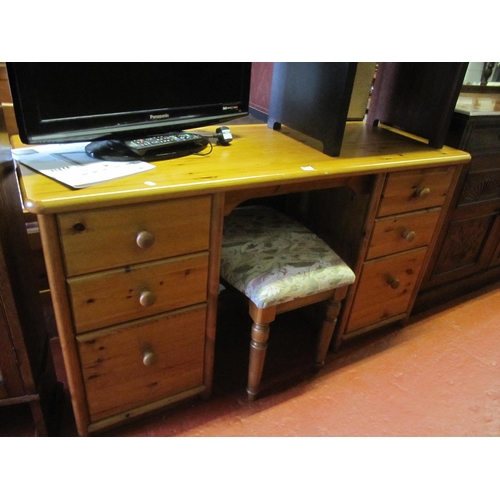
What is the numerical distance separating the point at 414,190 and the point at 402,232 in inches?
5.6

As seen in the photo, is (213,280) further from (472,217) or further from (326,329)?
(472,217)

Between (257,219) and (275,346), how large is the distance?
0.49 m

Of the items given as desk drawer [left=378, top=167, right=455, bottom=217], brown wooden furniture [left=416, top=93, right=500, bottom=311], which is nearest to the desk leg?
desk drawer [left=378, top=167, right=455, bottom=217]

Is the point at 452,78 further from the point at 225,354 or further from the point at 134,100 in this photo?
the point at 225,354

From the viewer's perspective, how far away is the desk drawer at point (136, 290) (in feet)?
2.83

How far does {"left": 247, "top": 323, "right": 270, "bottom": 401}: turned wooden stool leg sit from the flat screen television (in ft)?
1.68

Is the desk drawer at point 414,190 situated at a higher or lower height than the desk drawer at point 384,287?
higher

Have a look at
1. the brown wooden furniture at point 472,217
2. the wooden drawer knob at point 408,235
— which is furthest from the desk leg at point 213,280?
the brown wooden furniture at point 472,217

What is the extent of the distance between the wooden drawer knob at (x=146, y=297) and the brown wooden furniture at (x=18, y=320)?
0.26m

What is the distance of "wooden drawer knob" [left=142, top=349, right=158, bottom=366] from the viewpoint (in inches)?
39.1

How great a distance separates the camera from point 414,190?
1.23 metres

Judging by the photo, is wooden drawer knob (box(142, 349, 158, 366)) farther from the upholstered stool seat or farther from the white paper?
the white paper

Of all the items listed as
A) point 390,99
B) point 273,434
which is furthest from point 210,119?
point 273,434

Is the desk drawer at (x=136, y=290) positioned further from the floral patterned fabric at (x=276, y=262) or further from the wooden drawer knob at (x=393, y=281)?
the wooden drawer knob at (x=393, y=281)
